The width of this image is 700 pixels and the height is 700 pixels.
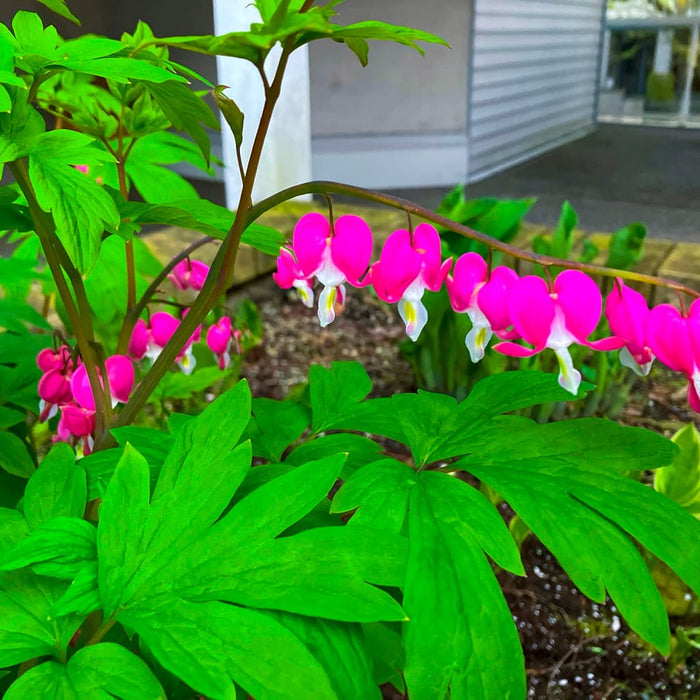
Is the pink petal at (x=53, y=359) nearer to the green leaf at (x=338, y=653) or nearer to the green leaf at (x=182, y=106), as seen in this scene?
the green leaf at (x=182, y=106)

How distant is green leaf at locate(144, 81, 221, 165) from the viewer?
59 centimetres

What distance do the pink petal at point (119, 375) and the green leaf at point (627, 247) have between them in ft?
4.10

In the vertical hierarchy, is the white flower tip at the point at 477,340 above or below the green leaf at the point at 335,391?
above

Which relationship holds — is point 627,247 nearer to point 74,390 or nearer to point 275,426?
point 275,426

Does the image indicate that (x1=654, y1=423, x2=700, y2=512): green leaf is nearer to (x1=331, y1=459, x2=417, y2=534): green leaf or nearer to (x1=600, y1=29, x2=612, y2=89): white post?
(x1=331, y1=459, x2=417, y2=534): green leaf

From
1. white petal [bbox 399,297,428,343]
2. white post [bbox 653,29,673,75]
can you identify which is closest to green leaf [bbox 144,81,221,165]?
white petal [bbox 399,297,428,343]

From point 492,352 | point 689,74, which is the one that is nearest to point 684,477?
point 492,352

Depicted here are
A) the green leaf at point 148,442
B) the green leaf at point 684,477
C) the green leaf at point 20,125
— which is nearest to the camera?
the green leaf at point 20,125

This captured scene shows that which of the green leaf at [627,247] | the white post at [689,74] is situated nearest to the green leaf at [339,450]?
the green leaf at [627,247]

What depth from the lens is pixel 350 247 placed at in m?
0.65

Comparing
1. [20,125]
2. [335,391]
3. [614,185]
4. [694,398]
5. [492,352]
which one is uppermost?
[20,125]

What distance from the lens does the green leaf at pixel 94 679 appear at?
19.2 inches

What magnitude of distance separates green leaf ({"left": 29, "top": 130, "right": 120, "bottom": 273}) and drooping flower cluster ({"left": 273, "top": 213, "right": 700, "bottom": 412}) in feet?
0.56

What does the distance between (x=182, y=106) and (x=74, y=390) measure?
0.36 metres
